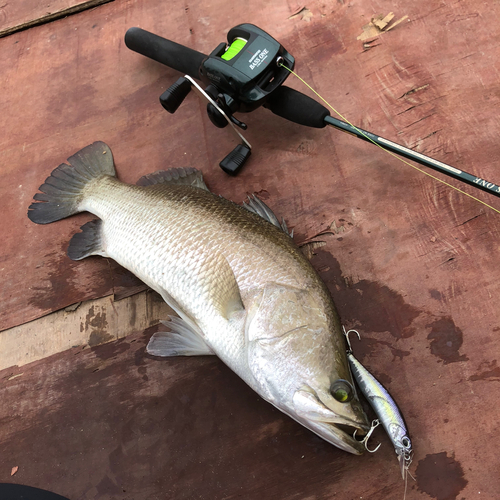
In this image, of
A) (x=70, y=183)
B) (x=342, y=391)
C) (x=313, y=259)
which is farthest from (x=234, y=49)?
(x=342, y=391)

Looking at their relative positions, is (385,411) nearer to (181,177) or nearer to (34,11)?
(181,177)

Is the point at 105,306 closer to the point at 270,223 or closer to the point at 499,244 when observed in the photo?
the point at 270,223

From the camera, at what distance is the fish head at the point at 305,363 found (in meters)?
1.35

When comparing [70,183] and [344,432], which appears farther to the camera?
[70,183]

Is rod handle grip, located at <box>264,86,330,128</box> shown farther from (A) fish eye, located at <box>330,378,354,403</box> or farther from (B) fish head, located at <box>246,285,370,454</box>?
(A) fish eye, located at <box>330,378,354,403</box>

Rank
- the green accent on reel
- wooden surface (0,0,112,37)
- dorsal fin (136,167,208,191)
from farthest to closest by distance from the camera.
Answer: wooden surface (0,0,112,37)
dorsal fin (136,167,208,191)
the green accent on reel

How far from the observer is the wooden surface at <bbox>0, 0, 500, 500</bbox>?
1.55 meters

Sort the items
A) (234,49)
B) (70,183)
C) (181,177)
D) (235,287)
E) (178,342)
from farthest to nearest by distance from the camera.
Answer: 1. (70,183)
2. (181,177)
3. (234,49)
4. (178,342)
5. (235,287)

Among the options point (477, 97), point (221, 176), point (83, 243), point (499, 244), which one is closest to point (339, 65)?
point (477, 97)

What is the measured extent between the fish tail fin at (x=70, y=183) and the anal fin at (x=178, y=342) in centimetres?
100

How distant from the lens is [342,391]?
1.35m

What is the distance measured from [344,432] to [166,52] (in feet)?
7.91

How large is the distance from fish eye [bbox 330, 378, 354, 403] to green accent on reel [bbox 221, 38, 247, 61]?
1.64m

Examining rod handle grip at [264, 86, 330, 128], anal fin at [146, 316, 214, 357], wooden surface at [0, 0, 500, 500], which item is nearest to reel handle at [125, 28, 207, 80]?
wooden surface at [0, 0, 500, 500]
